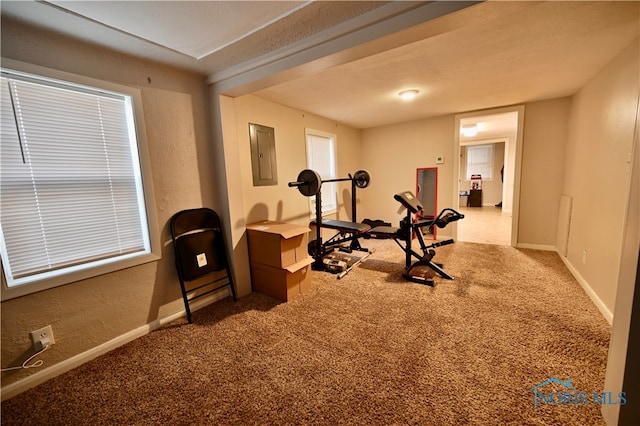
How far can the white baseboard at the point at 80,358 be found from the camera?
59.5 inches

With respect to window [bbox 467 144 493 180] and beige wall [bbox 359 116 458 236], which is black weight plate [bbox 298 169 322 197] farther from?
window [bbox 467 144 493 180]

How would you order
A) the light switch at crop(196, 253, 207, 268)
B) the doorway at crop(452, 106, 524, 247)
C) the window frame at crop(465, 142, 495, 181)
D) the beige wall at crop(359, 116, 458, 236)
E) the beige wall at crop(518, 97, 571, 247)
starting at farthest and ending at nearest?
the window frame at crop(465, 142, 495, 181) < the beige wall at crop(359, 116, 458, 236) < the doorway at crop(452, 106, 524, 247) < the beige wall at crop(518, 97, 571, 247) < the light switch at crop(196, 253, 207, 268)

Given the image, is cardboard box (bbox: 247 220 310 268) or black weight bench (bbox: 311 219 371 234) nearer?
cardboard box (bbox: 247 220 310 268)

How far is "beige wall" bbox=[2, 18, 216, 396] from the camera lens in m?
1.53

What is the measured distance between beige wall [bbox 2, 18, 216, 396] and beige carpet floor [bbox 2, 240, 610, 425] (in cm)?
23

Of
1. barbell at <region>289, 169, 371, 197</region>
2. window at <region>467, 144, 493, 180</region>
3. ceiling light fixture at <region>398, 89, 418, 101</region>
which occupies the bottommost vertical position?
barbell at <region>289, 169, 371, 197</region>

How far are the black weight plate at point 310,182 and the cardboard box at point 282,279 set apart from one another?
88 cm

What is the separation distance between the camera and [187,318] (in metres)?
2.25

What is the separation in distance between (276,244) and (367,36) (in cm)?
187

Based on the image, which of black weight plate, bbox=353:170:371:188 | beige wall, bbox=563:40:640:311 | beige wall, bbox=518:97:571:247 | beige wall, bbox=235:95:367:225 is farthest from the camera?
black weight plate, bbox=353:170:371:188

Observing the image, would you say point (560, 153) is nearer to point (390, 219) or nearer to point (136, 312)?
point (390, 219)

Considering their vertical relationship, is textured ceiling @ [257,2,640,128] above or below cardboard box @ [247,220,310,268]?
above

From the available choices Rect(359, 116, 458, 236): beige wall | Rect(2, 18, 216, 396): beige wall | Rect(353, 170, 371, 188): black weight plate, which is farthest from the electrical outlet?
Rect(359, 116, 458, 236): beige wall

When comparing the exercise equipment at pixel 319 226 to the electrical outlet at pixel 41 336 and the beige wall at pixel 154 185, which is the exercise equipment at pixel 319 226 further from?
the electrical outlet at pixel 41 336
